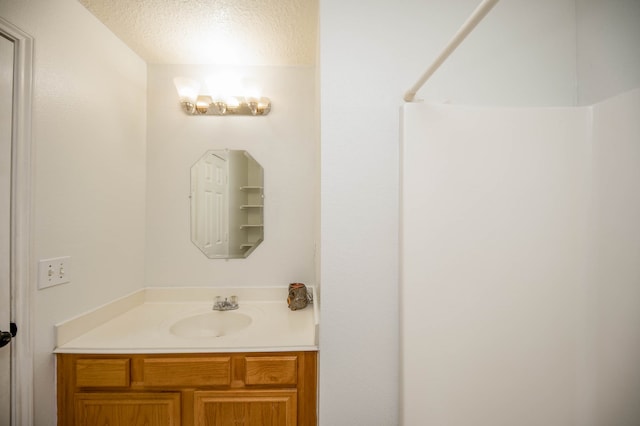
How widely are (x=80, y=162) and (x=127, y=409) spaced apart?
3.58 ft

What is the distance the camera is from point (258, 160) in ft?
5.72

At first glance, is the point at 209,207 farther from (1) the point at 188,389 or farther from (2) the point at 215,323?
(1) the point at 188,389

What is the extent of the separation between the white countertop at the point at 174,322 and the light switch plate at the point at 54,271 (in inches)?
7.4

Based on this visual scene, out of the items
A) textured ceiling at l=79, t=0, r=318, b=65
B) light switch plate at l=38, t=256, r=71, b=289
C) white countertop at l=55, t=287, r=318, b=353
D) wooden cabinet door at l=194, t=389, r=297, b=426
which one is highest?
textured ceiling at l=79, t=0, r=318, b=65

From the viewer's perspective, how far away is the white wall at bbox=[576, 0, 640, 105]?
91 centimetres

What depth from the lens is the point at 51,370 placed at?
1112mm

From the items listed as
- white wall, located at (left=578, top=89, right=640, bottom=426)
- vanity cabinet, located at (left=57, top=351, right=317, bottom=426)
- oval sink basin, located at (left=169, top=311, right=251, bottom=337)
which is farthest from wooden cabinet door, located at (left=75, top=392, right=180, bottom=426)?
white wall, located at (left=578, top=89, right=640, bottom=426)

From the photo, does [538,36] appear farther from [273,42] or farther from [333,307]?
[333,307]

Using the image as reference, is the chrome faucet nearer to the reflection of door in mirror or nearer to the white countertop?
the white countertop

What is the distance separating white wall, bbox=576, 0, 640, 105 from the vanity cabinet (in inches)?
59.2

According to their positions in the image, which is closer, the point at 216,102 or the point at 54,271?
the point at 54,271

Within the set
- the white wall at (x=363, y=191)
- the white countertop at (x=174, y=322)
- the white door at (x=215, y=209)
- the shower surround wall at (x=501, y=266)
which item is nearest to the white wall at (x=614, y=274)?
the shower surround wall at (x=501, y=266)

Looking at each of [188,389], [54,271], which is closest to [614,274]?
[188,389]

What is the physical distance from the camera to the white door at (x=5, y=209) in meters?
0.97
